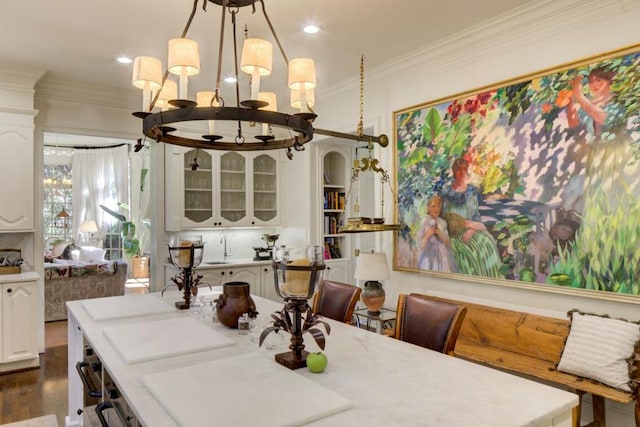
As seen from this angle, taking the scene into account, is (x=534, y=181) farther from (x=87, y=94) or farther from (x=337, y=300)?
(x=87, y=94)

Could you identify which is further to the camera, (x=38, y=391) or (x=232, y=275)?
(x=232, y=275)

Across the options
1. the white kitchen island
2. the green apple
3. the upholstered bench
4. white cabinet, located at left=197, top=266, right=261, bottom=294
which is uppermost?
the green apple

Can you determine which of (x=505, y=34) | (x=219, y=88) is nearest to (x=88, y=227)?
(x=219, y=88)

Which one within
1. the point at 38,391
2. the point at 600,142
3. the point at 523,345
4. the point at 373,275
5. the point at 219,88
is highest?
the point at 219,88

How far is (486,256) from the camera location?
10.7 ft

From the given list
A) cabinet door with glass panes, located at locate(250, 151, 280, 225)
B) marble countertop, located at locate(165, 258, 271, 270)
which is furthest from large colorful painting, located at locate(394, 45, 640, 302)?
cabinet door with glass panes, located at locate(250, 151, 280, 225)

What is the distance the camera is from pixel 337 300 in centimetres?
270

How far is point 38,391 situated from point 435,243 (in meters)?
3.51

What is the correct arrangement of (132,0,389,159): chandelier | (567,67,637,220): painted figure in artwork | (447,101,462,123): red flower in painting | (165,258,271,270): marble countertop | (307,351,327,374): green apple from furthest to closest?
(165,258,271,270): marble countertop → (447,101,462,123): red flower in painting → (567,67,637,220): painted figure in artwork → (132,0,389,159): chandelier → (307,351,327,374): green apple

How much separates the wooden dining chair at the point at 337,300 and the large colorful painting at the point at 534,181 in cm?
122

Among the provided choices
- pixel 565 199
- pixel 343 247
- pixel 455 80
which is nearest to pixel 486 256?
pixel 565 199

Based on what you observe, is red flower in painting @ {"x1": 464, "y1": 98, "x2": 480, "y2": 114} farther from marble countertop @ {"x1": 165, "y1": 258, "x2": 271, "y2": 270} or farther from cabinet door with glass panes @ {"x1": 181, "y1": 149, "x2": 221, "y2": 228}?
cabinet door with glass panes @ {"x1": 181, "y1": 149, "x2": 221, "y2": 228}

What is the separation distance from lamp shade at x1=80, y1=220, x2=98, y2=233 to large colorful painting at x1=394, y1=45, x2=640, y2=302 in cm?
780

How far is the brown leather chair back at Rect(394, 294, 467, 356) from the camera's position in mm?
2053
